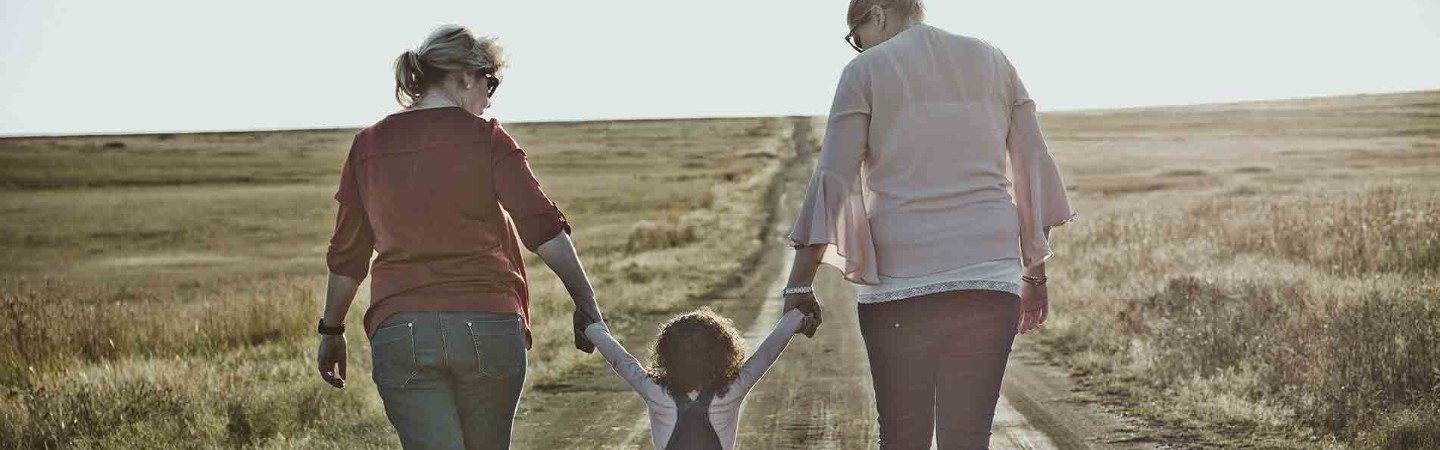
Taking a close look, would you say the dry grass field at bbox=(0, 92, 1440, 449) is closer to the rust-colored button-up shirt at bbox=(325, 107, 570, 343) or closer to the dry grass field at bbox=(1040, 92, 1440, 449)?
the dry grass field at bbox=(1040, 92, 1440, 449)

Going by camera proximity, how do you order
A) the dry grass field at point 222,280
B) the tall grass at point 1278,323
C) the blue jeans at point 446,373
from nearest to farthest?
1. the blue jeans at point 446,373
2. the tall grass at point 1278,323
3. the dry grass field at point 222,280

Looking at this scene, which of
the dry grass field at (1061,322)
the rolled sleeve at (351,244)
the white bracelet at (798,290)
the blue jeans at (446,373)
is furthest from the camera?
the dry grass field at (1061,322)

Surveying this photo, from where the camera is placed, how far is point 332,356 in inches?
152

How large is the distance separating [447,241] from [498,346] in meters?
0.28

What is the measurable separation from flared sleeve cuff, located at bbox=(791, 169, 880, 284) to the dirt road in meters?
3.77

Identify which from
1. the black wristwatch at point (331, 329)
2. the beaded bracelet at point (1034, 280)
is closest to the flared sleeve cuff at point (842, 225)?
the beaded bracelet at point (1034, 280)

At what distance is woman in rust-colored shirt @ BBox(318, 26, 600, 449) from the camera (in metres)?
3.37

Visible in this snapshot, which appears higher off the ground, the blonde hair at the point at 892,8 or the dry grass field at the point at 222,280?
the blonde hair at the point at 892,8

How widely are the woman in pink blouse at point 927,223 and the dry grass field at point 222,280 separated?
4.45m

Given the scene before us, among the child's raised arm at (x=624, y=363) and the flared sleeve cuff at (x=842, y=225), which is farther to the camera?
the child's raised arm at (x=624, y=363)

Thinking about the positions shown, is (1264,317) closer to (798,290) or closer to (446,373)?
(798,290)

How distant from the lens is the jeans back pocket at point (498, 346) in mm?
3379

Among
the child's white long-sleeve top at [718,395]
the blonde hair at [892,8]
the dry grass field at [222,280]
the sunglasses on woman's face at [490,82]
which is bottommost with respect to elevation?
the dry grass field at [222,280]

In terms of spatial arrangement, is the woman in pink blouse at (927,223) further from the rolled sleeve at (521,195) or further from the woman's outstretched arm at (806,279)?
the rolled sleeve at (521,195)
